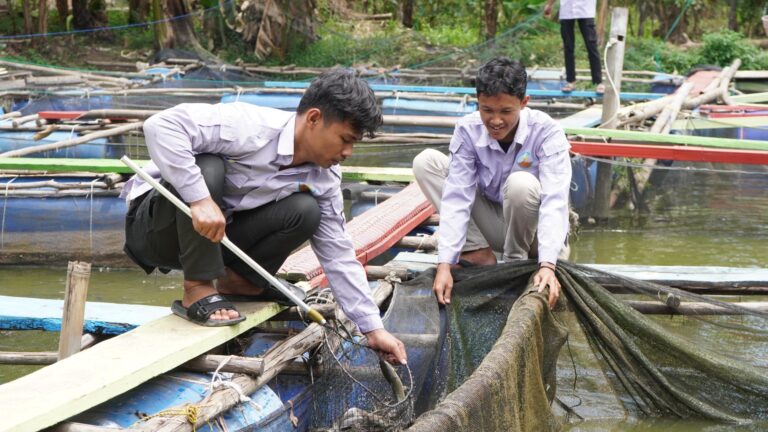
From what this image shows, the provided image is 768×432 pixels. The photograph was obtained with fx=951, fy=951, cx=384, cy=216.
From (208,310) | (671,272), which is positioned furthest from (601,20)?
(208,310)

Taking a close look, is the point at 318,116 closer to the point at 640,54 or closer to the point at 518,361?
the point at 518,361

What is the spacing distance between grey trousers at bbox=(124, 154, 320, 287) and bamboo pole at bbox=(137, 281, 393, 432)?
0.76 ft

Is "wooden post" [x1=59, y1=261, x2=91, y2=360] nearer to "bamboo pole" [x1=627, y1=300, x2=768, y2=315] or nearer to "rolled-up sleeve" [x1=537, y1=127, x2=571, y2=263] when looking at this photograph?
"rolled-up sleeve" [x1=537, y1=127, x2=571, y2=263]

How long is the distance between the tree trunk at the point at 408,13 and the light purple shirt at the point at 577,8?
959 cm

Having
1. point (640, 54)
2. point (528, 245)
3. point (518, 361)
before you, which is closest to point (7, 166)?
point (528, 245)

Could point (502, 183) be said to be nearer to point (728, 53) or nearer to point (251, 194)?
point (251, 194)

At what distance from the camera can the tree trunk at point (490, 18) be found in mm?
15398

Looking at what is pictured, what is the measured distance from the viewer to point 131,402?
8.07 feet

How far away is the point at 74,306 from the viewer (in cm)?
277

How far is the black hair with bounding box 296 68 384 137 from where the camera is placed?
262 centimetres

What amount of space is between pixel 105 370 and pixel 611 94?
19.6 feet

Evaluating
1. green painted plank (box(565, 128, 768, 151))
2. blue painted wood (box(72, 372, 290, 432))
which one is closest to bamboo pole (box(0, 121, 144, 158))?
green painted plank (box(565, 128, 768, 151))

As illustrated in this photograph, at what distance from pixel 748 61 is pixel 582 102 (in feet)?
16.1

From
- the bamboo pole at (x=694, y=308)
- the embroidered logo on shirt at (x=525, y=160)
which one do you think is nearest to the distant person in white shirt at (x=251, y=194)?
the embroidered logo on shirt at (x=525, y=160)
